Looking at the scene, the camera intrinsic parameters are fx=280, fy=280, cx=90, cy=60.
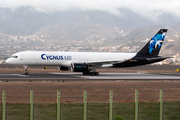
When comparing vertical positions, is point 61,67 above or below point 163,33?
Answer: below

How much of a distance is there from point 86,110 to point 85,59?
131ft

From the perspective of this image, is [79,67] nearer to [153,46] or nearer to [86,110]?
[153,46]

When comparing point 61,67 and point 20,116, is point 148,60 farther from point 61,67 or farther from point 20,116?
point 20,116

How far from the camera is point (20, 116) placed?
10.4 metres

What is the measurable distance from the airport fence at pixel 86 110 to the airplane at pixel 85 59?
34987mm

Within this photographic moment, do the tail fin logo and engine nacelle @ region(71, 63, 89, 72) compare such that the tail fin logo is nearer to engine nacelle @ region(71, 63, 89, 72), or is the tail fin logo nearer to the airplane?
the airplane

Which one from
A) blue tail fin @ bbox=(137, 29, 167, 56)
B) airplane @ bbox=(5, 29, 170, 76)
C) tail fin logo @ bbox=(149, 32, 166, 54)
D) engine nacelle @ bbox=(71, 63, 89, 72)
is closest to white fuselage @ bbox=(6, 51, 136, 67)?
airplane @ bbox=(5, 29, 170, 76)

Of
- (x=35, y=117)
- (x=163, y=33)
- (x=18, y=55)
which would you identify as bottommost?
(x=35, y=117)

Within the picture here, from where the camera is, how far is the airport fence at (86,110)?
10.4m

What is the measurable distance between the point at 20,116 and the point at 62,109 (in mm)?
1574

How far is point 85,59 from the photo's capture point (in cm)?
5056

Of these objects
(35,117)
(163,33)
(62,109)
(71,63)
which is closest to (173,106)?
(62,109)

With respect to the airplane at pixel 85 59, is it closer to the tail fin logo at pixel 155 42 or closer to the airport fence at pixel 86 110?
the tail fin logo at pixel 155 42

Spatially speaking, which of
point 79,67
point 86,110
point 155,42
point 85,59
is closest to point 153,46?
point 155,42
